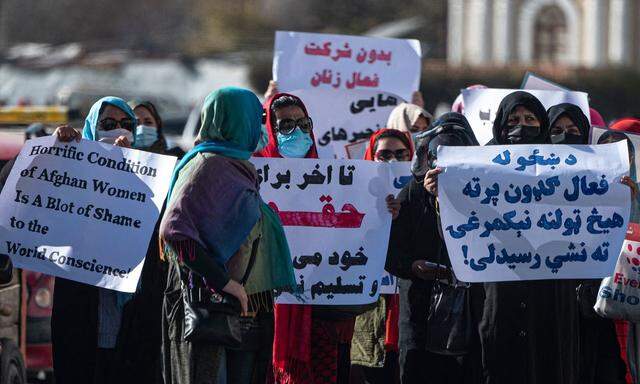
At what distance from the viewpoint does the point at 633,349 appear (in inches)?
303

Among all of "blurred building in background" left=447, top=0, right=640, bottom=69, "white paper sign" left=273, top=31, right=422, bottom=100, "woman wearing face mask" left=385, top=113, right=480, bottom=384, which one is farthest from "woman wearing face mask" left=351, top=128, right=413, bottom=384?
"blurred building in background" left=447, top=0, right=640, bottom=69

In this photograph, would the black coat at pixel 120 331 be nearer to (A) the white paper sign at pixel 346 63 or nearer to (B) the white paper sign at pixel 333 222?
(B) the white paper sign at pixel 333 222

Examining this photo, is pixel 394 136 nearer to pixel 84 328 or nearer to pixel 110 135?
pixel 110 135

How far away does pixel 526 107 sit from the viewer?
6871mm

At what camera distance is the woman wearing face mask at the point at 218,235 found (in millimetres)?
5688

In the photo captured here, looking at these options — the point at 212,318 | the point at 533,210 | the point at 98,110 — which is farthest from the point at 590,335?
the point at 212,318

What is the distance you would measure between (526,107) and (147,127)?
2.18 meters

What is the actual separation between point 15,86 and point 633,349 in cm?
3654

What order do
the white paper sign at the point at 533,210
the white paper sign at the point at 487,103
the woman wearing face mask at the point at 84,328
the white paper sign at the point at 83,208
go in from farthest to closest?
the white paper sign at the point at 487,103 < the woman wearing face mask at the point at 84,328 < the white paper sign at the point at 83,208 < the white paper sign at the point at 533,210

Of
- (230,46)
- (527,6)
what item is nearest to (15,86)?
(230,46)

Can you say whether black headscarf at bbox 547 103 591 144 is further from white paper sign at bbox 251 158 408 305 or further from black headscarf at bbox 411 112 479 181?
white paper sign at bbox 251 158 408 305

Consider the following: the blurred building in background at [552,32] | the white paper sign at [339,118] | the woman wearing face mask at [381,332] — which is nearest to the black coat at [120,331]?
the woman wearing face mask at [381,332]

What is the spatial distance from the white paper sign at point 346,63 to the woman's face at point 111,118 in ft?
9.50

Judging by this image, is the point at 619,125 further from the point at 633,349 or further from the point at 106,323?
the point at 106,323
